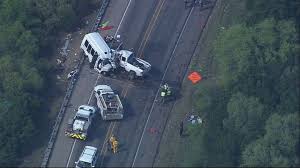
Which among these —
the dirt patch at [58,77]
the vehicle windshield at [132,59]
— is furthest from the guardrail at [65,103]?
the vehicle windshield at [132,59]

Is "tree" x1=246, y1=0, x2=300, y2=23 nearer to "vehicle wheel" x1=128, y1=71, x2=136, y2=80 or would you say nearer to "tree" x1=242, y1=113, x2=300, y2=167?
"tree" x1=242, y1=113, x2=300, y2=167

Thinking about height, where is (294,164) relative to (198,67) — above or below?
below

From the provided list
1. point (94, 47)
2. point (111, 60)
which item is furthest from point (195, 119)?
point (94, 47)


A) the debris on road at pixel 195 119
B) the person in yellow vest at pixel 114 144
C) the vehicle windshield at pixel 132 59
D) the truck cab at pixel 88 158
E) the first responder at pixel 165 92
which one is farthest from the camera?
the vehicle windshield at pixel 132 59

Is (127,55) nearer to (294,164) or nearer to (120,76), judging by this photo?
(120,76)

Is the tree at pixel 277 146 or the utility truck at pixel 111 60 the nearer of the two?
the tree at pixel 277 146

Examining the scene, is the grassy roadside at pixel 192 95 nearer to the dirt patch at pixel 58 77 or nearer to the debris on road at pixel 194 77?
the debris on road at pixel 194 77

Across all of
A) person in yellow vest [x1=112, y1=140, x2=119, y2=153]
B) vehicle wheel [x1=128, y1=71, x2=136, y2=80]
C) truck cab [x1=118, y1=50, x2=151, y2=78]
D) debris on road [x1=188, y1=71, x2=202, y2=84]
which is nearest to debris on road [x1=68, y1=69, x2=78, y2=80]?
truck cab [x1=118, y1=50, x2=151, y2=78]

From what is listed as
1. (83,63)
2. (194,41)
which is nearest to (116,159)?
(83,63)
